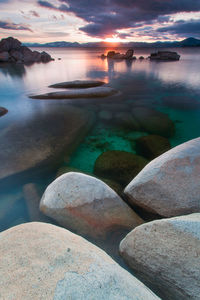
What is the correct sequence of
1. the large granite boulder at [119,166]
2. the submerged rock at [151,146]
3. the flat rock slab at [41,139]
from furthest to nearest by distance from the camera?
the submerged rock at [151,146]
the flat rock slab at [41,139]
the large granite boulder at [119,166]

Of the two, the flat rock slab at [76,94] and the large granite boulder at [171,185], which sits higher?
the flat rock slab at [76,94]

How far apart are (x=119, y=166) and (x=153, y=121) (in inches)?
222

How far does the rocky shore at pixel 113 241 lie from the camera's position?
5.25ft

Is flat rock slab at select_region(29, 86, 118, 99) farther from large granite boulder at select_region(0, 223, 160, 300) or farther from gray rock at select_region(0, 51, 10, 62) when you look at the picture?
gray rock at select_region(0, 51, 10, 62)

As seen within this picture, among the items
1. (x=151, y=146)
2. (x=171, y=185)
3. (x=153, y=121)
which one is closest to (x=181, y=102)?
(x=153, y=121)

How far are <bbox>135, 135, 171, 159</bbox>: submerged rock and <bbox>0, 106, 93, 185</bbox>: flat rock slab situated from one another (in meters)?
3.14

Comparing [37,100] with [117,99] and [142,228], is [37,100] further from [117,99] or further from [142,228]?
[142,228]

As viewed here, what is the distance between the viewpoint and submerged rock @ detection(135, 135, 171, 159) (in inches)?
267

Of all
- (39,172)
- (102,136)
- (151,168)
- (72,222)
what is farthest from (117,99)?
(72,222)

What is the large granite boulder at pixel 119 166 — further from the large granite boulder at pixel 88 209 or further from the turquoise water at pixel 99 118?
the large granite boulder at pixel 88 209

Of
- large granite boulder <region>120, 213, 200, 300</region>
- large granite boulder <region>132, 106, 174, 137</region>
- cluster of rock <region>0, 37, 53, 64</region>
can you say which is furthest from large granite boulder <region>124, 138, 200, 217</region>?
cluster of rock <region>0, 37, 53, 64</region>

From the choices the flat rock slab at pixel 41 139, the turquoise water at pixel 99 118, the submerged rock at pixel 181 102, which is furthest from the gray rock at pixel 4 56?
the submerged rock at pixel 181 102

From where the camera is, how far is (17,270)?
5.58 feet

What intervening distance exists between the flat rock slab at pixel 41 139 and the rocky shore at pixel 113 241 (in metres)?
2.88
